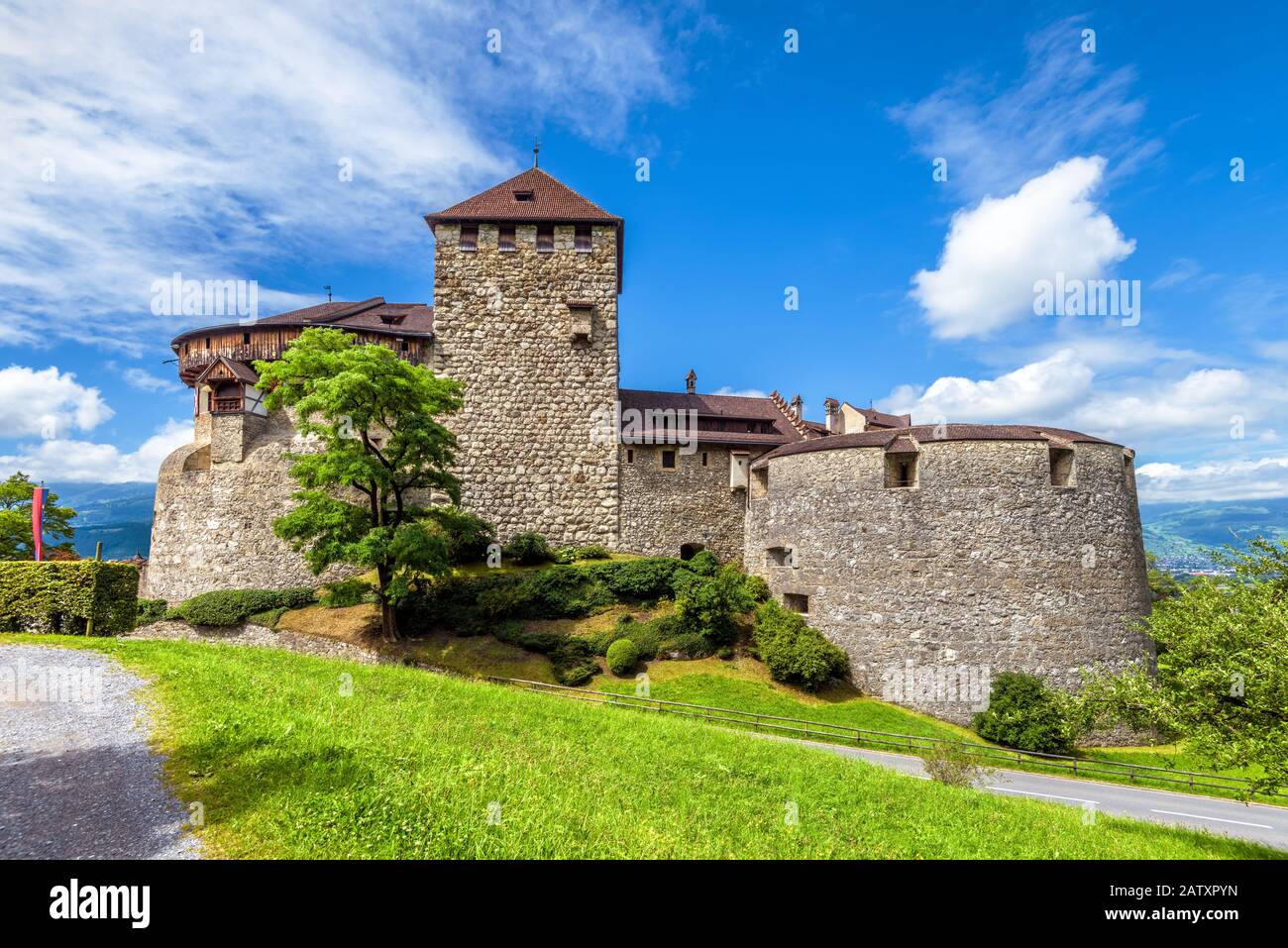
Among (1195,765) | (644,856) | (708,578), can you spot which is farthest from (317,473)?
(1195,765)

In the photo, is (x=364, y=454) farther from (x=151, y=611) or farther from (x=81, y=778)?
(x=81, y=778)

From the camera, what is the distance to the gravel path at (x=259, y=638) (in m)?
23.4

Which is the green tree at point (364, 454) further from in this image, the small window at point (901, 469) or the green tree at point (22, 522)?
the small window at point (901, 469)

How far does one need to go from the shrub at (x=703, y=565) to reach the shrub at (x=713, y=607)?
6.65 ft

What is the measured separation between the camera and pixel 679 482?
3238cm

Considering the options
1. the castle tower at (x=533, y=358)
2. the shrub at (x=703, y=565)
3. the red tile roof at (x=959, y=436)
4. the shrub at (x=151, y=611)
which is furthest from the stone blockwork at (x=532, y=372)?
the shrub at (x=151, y=611)

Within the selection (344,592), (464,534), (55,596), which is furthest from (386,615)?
(55,596)

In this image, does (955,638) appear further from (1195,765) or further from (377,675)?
(377,675)

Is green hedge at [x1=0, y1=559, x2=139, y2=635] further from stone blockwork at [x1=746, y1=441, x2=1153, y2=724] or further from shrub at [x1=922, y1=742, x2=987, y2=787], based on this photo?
stone blockwork at [x1=746, y1=441, x2=1153, y2=724]

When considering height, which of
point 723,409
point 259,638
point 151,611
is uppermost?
point 723,409

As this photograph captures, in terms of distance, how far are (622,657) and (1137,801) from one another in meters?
16.3

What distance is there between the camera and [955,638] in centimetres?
2403
